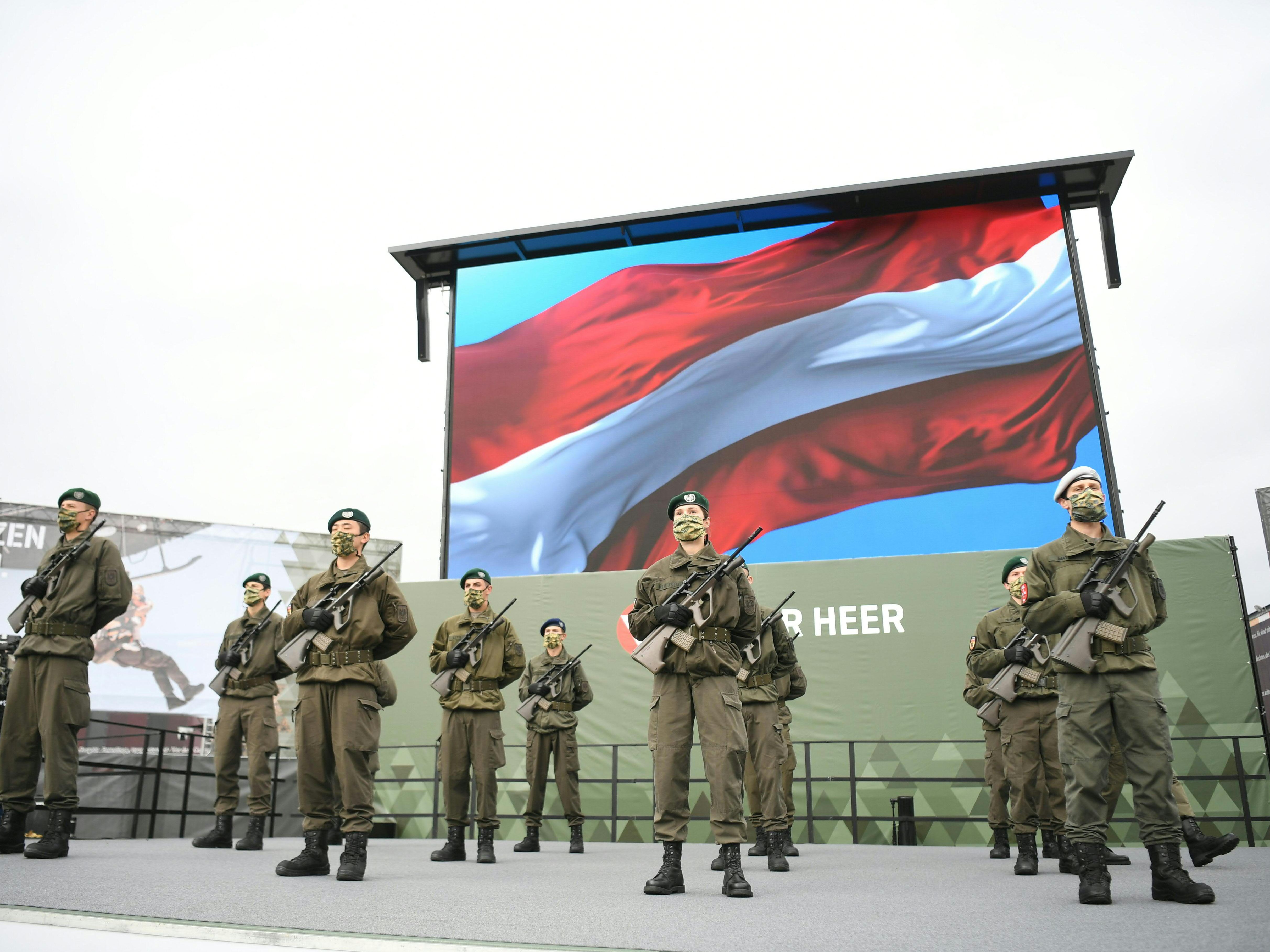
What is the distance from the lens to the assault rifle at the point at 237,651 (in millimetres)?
7809

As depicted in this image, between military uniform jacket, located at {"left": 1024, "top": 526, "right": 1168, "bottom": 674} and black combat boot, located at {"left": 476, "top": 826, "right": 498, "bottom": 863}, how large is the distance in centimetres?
404

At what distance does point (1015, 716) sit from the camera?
19.8 ft

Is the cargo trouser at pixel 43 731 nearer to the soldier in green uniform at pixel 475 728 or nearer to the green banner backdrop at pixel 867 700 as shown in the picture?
the soldier in green uniform at pixel 475 728

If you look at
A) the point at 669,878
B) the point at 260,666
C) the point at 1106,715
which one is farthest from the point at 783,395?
the point at 669,878

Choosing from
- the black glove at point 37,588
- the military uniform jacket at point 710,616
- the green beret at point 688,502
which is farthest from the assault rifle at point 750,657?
the black glove at point 37,588

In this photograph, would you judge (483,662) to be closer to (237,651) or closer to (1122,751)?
(237,651)

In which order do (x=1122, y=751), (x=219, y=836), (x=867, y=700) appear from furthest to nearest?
(x=867, y=700), (x=219, y=836), (x=1122, y=751)

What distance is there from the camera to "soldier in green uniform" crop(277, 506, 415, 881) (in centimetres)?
513

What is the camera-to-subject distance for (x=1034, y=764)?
5902mm

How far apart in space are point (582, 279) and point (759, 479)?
393 centimetres

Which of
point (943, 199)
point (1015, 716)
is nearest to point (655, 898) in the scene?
point (1015, 716)

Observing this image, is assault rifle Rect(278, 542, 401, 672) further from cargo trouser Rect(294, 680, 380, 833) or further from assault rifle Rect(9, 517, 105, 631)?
assault rifle Rect(9, 517, 105, 631)

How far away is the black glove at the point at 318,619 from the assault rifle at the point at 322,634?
18 millimetres

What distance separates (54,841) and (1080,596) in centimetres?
566
